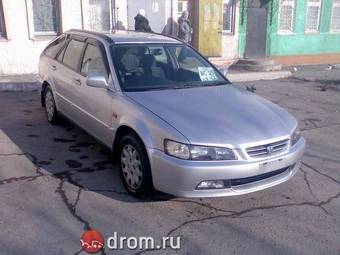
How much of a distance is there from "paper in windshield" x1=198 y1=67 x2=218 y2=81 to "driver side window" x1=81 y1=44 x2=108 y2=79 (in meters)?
→ 1.21

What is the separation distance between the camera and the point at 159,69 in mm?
4863

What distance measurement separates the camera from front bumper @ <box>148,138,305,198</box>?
3554mm

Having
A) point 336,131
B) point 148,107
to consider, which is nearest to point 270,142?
point 148,107

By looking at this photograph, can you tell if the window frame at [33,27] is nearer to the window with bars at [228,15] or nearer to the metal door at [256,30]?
the window with bars at [228,15]

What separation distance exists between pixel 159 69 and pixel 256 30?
10.7 metres

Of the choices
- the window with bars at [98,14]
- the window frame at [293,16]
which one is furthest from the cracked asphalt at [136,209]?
the window frame at [293,16]

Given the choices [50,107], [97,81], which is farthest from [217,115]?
[50,107]

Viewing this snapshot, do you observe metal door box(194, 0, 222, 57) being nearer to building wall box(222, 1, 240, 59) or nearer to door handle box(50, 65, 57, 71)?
building wall box(222, 1, 240, 59)

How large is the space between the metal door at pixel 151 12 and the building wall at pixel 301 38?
14.7 ft

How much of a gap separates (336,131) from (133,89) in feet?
13.3

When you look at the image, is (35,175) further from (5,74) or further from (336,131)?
(5,74)

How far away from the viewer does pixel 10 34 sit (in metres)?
10.5

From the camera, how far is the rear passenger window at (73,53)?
18.0 ft

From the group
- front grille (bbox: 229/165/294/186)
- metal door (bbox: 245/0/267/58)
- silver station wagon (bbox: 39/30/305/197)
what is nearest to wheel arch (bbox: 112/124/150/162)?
silver station wagon (bbox: 39/30/305/197)
